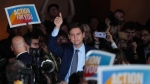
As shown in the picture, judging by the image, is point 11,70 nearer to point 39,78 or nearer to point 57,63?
point 39,78

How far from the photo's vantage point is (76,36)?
6.83 m

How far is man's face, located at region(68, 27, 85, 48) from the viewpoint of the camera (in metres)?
6.82

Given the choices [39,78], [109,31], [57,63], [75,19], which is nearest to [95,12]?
[75,19]

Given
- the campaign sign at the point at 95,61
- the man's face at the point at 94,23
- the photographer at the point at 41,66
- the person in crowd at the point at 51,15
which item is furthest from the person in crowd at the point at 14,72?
the man's face at the point at 94,23

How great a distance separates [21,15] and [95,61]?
8.42 ft

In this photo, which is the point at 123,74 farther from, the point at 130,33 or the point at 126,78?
the point at 130,33

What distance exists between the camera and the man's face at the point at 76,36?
682cm

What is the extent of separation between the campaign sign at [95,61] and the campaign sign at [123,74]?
0.91 meters

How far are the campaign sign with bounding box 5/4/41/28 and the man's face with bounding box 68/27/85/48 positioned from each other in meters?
1.04

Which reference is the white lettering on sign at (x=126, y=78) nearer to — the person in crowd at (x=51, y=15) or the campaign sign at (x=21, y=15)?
the campaign sign at (x=21, y=15)

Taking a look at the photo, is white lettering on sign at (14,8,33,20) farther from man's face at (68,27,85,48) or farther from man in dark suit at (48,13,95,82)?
man's face at (68,27,85,48)

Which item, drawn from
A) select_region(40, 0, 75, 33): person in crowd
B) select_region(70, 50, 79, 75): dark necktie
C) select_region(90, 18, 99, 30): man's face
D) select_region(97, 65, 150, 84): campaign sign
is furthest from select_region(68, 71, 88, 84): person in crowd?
select_region(90, 18, 99, 30): man's face

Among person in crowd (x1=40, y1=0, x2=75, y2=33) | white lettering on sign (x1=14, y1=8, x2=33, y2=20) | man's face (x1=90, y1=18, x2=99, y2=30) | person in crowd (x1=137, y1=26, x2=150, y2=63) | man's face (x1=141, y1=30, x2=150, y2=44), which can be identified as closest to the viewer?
white lettering on sign (x1=14, y1=8, x2=33, y2=20)

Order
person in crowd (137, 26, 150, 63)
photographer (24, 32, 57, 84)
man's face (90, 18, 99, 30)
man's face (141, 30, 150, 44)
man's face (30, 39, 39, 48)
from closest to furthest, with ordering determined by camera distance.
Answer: photographer (24, 32, 57, 84), man's face (30, 39, 39, 48), person in crowd (137, 26, 150, 63), man's face (141, 30, 150, 44), man's face (90, 18, 99, 30)
